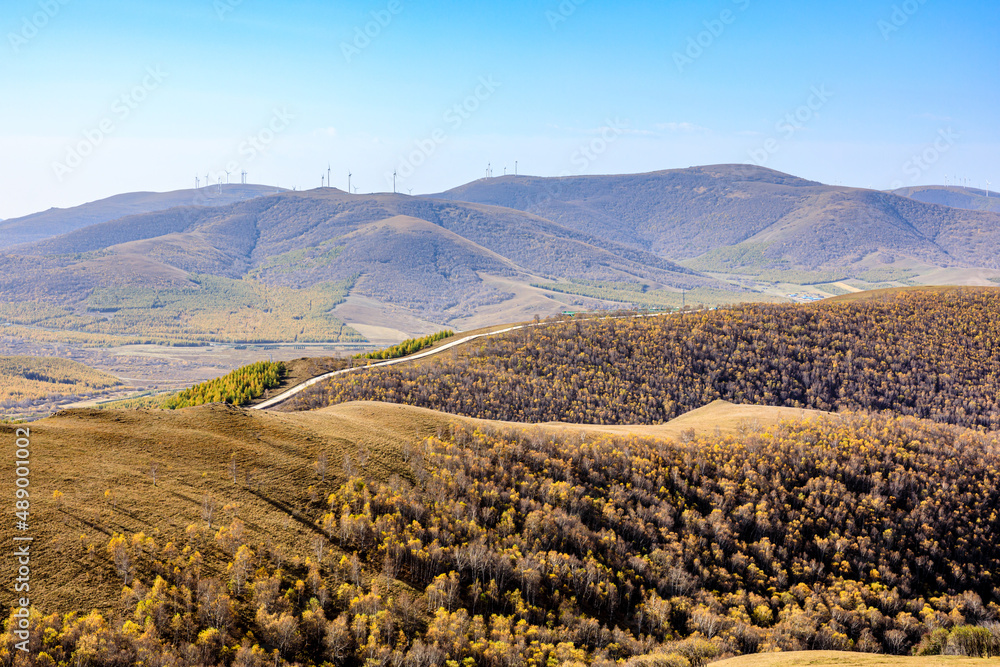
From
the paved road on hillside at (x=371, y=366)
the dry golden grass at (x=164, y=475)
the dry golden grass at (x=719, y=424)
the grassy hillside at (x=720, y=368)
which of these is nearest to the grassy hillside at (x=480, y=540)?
the dry golden grass at (x=164, y=475)

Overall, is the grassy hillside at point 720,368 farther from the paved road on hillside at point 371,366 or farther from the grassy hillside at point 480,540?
the grassy hillside at point 480,540

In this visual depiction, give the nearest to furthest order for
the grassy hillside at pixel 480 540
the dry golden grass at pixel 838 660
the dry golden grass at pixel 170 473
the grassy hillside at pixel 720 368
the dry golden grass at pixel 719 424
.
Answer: the dry golden grass at pixel 170 473, the grassy hillside at pixel 480 540, the dry golden grass at pixel 838 660, the dry golden grass at pixel 719 424, the grassy hillside at pixel 720 368

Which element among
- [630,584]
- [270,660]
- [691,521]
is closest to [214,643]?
[270,660]

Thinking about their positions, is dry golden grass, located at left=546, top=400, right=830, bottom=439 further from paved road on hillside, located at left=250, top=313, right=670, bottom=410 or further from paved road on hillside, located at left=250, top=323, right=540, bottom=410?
paved road on hillside, located at left=250, top=313, right=670, bottom=410

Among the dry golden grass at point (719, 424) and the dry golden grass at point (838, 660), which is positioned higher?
the dry golden grass at point (719, 424)

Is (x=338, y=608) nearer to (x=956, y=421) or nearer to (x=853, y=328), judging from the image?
(x=956, y=421)

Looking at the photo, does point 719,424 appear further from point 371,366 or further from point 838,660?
point 371,366

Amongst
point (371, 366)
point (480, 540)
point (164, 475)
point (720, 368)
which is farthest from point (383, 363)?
point (164, 475)
